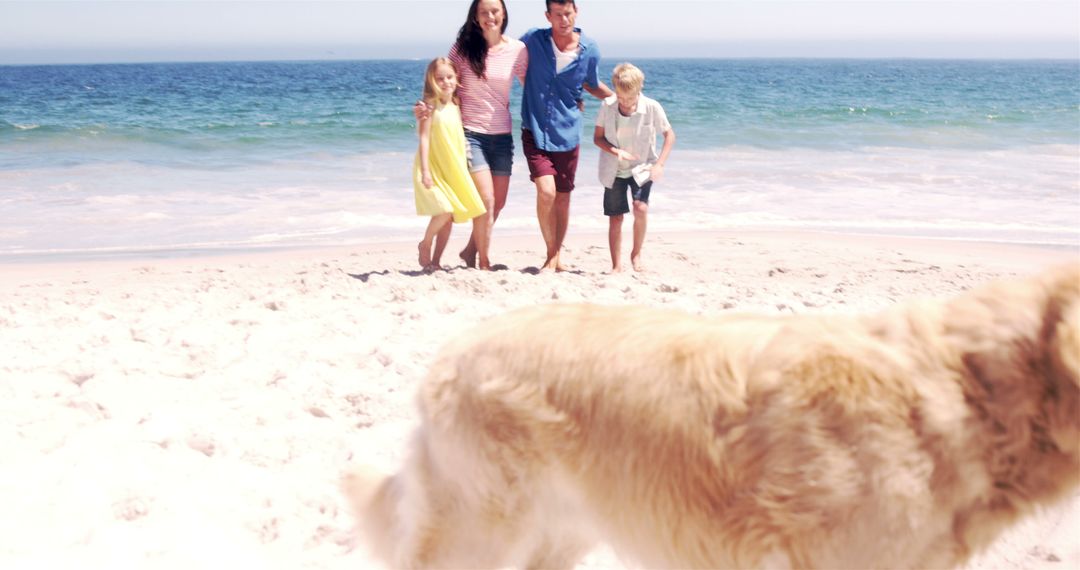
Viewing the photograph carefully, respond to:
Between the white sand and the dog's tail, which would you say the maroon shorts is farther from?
the dog's tail

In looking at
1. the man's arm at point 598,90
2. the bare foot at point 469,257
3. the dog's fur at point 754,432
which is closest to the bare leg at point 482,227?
the bare foot at point 469,257

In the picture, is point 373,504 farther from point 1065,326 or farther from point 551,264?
point 551,264

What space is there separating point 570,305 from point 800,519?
0.78 meters

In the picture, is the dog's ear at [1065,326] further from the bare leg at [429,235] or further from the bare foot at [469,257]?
the bare foot at [469,257]

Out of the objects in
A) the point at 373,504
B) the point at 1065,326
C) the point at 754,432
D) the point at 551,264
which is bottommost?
the point at 551,264

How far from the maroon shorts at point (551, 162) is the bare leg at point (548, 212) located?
6 cm

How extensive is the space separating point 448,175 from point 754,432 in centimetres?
517

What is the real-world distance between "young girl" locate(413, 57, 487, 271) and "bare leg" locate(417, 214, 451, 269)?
0.09 feet

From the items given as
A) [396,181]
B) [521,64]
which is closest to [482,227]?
[521,64]

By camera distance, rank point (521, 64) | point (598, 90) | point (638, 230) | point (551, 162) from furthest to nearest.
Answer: point (638, 230)
point (598, 90)
point (551, 162)
point (521, 64)

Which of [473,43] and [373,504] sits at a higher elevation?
[473,43]

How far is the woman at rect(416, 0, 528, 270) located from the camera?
6680 mm

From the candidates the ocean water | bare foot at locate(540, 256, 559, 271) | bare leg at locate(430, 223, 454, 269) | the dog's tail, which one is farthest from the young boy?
the dog's tail

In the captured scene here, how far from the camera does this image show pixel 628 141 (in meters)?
7.11
